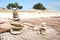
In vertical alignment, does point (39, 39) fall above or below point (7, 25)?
below

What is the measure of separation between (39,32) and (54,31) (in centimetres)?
185

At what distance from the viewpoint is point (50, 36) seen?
16.1 metres

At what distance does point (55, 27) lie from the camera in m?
19.2

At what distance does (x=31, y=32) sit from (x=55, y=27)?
374 cm

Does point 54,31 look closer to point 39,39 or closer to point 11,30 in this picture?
point 39,39

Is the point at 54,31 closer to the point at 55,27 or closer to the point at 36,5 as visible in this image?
the point at 55,27

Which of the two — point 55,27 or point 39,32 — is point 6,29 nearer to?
point 39,32

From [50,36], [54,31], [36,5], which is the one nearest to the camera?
[50,36]

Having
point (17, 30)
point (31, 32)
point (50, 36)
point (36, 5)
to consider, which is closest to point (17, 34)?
point (17, 30)

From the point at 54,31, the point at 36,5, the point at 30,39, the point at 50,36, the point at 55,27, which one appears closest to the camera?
the point at 30,39

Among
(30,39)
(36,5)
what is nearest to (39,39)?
(30,39)

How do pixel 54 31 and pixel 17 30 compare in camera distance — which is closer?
pixel 17 30

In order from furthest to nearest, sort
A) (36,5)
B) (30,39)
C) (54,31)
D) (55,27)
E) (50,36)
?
(36,5) < (55,27) < (54,31) < (50,36) < (30,39)

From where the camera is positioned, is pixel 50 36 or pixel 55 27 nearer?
pixel 50 36
